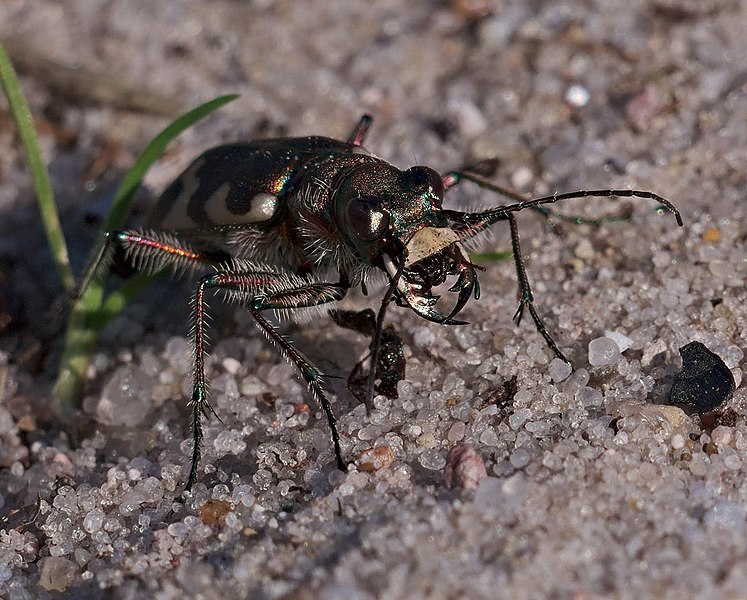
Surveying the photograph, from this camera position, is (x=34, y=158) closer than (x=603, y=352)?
No

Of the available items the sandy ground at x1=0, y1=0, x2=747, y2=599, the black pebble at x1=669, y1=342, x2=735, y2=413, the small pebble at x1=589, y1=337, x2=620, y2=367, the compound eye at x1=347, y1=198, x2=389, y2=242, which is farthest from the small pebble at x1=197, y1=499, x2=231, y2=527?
the black pebble at x1=669, y1=342, x2=735, y2=413

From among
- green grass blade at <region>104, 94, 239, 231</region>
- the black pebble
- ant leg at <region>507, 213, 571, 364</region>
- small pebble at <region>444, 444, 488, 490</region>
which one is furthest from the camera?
green grass blade at <region>104, 94, 239, 231</region>

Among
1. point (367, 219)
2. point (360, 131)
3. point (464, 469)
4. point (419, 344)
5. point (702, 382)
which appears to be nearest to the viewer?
point (464, 469)

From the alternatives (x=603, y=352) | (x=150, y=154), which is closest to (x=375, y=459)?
(x=603, y=352)

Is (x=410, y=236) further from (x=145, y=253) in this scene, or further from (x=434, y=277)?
(x=145, y=253)

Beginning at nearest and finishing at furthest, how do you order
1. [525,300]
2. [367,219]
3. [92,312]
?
[367,219], [525,300], [92,312]

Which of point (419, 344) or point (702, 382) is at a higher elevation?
point (702, 382)

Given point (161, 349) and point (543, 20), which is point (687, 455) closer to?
point (161, 349)

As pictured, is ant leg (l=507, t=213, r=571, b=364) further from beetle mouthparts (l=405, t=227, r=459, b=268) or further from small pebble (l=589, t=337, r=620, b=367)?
beetle mouthparts (l=405, t=227, r=459, b=268)
